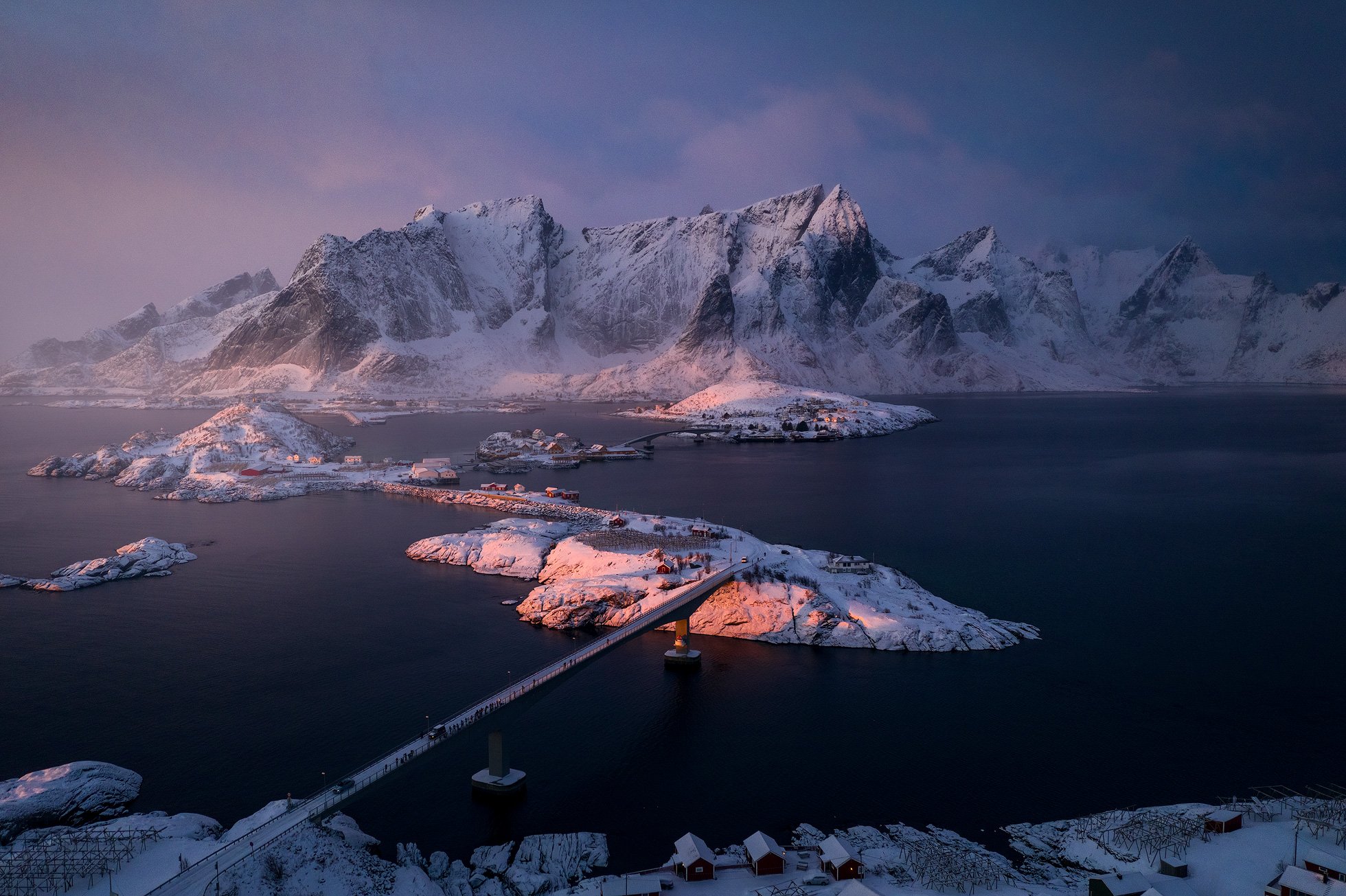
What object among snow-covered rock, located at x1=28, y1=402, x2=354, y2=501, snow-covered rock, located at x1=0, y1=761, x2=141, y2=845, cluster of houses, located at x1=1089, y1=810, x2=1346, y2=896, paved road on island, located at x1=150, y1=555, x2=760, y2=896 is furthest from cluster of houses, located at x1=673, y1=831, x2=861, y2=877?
snow-covered rock, located at x1=28, y1=402, x2=354, y2=501

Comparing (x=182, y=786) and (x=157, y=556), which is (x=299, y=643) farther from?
(x=157, y=556)

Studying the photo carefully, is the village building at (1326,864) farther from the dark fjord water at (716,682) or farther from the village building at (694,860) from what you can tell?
the village building at (694,860)

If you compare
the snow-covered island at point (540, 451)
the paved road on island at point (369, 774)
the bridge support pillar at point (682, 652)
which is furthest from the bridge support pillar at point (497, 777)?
the snow-covered island at point (540, 451)

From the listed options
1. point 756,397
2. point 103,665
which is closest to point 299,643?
point 103,665

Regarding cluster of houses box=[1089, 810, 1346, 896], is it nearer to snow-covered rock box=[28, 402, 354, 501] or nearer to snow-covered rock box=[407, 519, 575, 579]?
snow-covered rock box=[407, 519, 575, 579]

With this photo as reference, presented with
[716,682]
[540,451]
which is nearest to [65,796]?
[716,682]

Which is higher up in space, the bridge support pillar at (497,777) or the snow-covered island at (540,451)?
the snow-covered island at (540,451)

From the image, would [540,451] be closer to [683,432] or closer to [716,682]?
[683,432]
